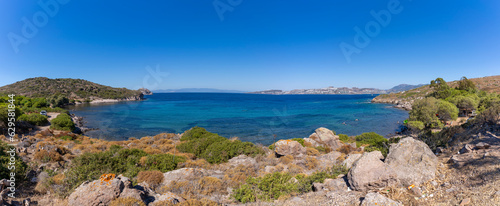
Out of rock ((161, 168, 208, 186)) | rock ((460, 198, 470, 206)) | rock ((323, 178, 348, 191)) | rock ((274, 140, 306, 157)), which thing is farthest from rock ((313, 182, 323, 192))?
rock ((274, 140, 306, 157))

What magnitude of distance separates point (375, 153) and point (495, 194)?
8.77 ft

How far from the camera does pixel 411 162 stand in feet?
21.1

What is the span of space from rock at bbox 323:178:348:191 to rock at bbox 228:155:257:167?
4.77m

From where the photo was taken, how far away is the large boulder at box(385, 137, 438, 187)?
5926mm

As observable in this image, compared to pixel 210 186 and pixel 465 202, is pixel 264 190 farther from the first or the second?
pixel 465 202

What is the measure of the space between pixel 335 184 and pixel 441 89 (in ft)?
215

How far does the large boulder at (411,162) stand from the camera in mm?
A: 5926

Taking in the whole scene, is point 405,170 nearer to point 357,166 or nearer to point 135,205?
point 357,166

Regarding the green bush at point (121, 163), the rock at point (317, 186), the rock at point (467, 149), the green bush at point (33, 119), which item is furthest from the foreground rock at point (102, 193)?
the green bush at point (33, 119)

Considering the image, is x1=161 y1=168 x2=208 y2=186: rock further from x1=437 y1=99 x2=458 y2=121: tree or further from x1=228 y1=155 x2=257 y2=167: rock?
x1=437 y1=99 x2=458 y2=121: tree

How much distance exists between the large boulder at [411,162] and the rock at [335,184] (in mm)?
1539

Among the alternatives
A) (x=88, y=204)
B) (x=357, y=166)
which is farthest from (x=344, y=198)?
(x=88, y=204)

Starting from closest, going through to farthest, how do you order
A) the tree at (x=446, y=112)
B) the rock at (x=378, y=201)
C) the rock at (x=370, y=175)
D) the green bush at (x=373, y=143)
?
the rock at (x=378, y=201) < the rock at (x=370, y=175) < the green bush at (x=373, y=143) < the tree at (x=446, y=112)

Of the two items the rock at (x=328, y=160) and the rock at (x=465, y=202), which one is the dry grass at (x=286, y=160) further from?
the rock at (x=465, y=202)
